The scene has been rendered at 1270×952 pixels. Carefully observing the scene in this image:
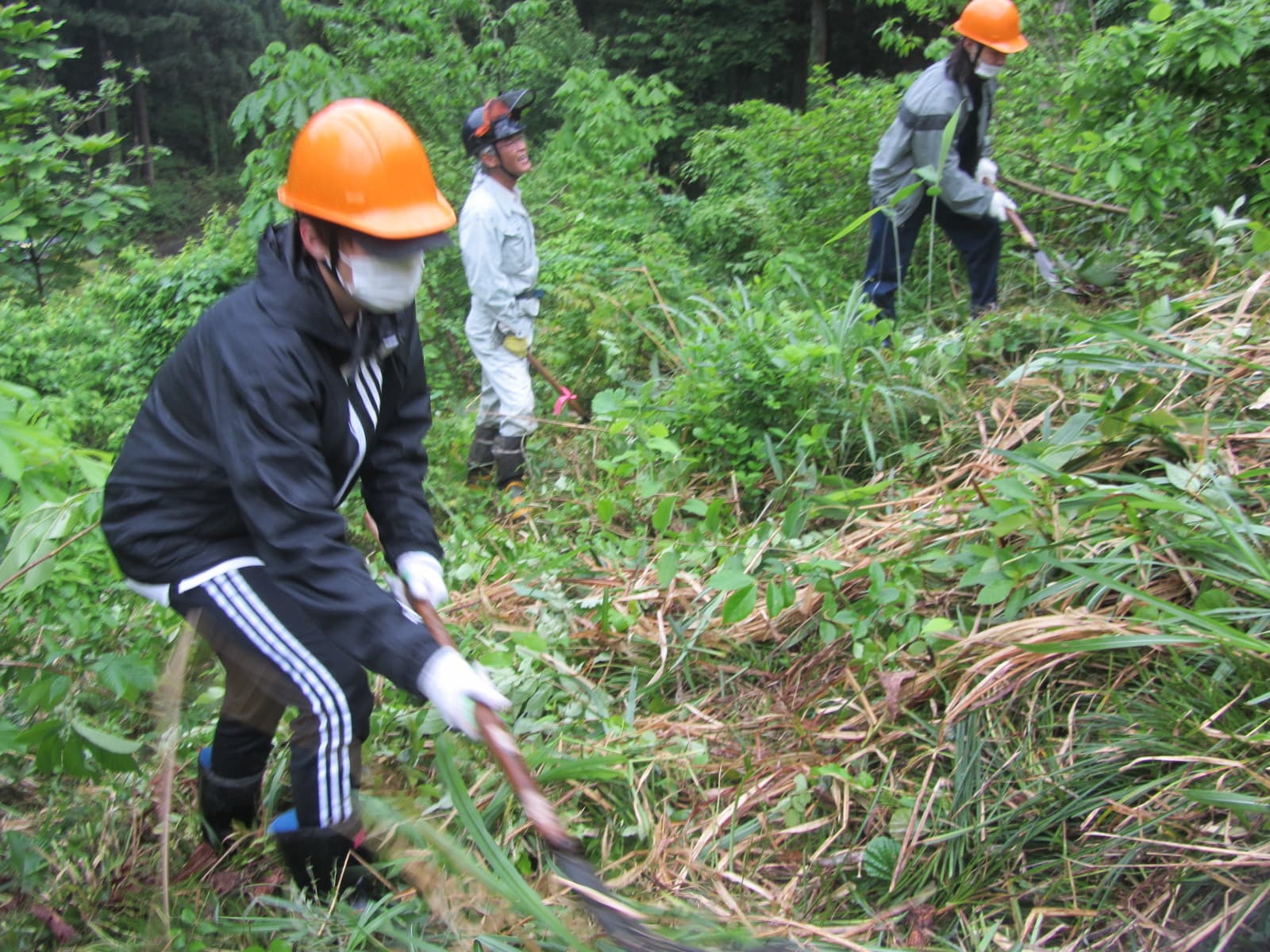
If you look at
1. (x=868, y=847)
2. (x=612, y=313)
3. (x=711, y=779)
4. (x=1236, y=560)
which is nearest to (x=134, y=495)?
(x=711, y=779)

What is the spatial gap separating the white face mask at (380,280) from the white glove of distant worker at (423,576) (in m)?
0.67

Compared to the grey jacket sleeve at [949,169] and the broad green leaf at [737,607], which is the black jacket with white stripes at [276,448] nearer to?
the broad green leaf at [737,607]

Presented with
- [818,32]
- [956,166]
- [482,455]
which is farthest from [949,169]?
[818,32]

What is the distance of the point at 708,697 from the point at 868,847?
0.68 meters

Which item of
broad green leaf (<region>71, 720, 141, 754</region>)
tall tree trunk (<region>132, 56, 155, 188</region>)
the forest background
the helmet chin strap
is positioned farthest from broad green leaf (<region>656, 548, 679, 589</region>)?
tall tree trunk (<region>132, 56, 155, 188</region>)

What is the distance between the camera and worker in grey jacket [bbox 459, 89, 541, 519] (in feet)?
15.0

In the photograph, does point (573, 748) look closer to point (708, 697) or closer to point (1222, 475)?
point (708, 697)

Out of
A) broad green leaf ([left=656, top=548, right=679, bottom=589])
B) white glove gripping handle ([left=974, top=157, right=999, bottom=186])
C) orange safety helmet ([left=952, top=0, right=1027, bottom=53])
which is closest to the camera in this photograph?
broad green leaf ([left=656, top=548, right=679, bottom=589])

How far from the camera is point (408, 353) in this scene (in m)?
2.42

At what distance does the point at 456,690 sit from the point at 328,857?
0.72 m

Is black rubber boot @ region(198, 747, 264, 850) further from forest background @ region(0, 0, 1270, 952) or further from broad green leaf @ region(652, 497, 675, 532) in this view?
broad green leaf @ region(652, 497, 675, 532)

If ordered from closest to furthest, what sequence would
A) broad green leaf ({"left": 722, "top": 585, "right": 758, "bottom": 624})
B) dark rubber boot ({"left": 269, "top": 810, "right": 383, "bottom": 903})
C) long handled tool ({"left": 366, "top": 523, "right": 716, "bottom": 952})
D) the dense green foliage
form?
1. long handled tool ({"left": 366, "top": 523, "right": 716, "bottom": 952})
2. dark rubber boot ({"left": 269, "top": 810, "right": 383, "bottom": 903})
3. broad green leaf ({"left": 722, "top": 585, "right": 758, "bottom": 624})
4. the dense green foliage

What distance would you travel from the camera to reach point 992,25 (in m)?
4.38

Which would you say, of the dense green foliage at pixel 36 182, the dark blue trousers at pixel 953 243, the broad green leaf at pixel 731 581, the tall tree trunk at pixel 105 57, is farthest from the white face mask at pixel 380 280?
the tall tree trunk at pixel 105 57
